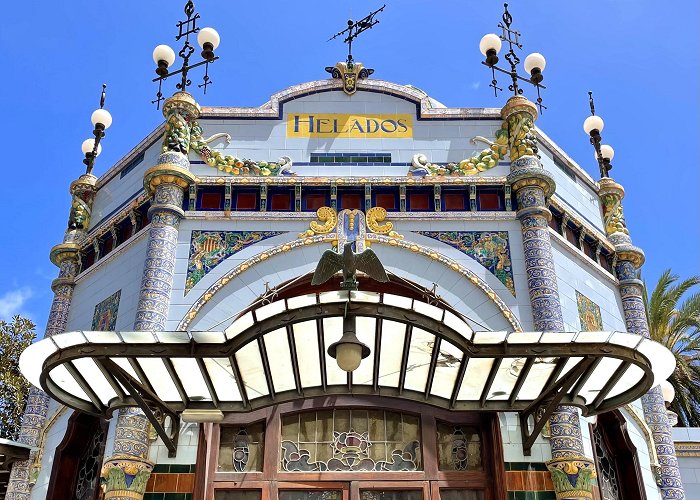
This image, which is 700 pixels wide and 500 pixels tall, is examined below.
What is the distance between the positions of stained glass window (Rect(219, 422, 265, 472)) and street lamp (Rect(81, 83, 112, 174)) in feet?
25.8

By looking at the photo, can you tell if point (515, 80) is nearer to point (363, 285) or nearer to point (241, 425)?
point (363, 285)

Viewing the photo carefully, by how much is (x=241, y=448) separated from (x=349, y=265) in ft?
14.0

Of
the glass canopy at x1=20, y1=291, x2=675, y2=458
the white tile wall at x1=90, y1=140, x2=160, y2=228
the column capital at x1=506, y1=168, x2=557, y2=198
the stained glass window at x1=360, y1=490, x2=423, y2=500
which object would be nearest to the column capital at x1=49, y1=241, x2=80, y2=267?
the white tile wall at x1=90, y1=140, x2=160, y2=228

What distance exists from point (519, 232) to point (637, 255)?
3.44 metres

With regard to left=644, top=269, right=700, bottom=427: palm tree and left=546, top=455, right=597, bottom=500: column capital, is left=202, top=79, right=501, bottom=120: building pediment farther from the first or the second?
left=644, top=269, right=700, bottom=427: palm tree

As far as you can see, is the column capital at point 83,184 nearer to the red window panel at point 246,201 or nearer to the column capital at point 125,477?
the red window panel at point 246,201

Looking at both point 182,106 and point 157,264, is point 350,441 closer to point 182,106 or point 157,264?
Answer: point 157,264

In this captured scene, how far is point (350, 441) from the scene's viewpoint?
39.1ft

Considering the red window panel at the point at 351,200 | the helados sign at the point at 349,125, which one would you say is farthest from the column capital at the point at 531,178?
the red window panel at the point at 351,200

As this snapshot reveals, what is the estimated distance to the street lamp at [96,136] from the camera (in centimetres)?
1709

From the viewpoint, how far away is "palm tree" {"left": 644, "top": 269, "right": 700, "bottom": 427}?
26.2 meters

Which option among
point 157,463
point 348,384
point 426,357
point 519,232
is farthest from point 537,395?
point 157,463

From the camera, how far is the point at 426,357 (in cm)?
1051

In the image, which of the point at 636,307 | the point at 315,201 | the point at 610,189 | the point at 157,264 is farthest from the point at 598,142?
the point at 157,264
